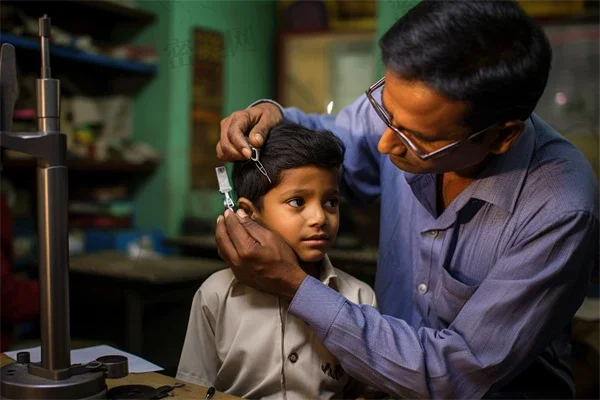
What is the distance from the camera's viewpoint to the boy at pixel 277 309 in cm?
131

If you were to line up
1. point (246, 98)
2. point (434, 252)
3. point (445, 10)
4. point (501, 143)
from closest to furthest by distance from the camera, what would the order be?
point (445, 10) < point (501, 143) < point (434, 252) < point (246, 98)

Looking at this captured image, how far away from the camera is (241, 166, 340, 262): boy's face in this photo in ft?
4.30

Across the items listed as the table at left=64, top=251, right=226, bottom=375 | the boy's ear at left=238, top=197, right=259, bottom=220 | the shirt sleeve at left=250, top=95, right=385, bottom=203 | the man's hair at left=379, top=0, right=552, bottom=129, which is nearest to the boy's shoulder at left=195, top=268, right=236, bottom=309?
the boy's ear at left=238, top=197, right=259, bottom=220

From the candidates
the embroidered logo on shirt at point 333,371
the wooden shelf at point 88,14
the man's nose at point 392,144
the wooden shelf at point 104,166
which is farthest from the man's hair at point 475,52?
the wooden shelf at point 104,166

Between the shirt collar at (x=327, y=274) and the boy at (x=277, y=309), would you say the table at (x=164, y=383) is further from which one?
the shirt collar at (x=327, y=274)

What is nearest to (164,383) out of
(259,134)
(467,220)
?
(259,134)

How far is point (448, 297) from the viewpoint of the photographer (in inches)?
51.3

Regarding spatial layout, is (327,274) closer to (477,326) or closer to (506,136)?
(477,326)

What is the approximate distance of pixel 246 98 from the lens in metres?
1.89

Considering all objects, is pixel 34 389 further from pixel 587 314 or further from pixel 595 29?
pixel 595 29

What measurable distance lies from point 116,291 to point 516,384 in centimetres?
200

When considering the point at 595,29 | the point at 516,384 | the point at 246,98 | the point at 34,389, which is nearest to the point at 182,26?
the point at 246,98

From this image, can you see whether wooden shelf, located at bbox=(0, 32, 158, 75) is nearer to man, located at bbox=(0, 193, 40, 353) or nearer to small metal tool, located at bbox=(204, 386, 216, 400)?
man, located at bbox=(0, 193, 40, 353)

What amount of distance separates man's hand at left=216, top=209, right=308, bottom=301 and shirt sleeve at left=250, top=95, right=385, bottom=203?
462 millimetres
